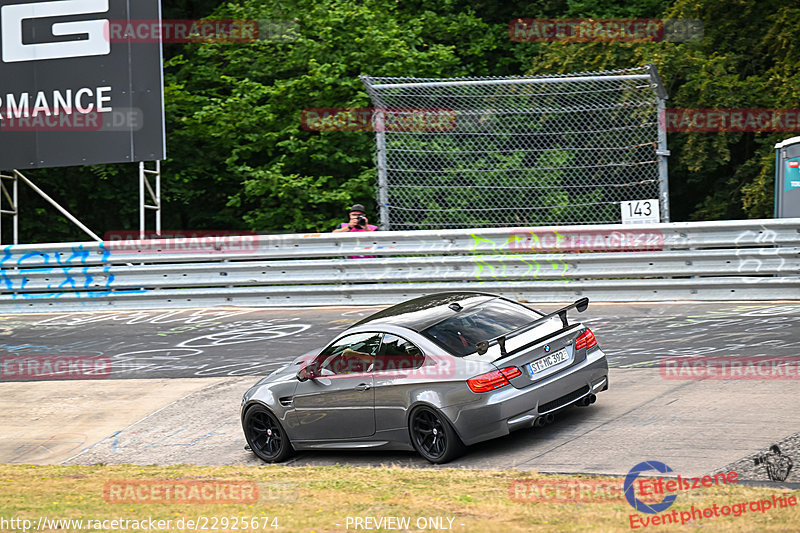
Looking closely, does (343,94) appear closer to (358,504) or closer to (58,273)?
(58,273)

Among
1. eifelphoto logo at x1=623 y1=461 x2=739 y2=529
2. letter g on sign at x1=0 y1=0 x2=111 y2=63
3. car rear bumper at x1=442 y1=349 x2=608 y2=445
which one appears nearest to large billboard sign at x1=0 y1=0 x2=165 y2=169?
letter g on sign at x1=0 y1=0 x2=111 y2=63

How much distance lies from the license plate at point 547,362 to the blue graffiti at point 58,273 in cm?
1081

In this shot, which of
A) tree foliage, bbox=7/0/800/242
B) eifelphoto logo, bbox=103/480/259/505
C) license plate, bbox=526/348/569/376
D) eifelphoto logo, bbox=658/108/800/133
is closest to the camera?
eifelphoto logo, bbox=103/480/259/505

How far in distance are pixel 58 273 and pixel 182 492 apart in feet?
38.1

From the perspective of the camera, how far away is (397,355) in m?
8.95

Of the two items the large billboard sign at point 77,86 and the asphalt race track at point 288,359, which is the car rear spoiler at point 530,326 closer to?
the asphalt race track at point 288,359

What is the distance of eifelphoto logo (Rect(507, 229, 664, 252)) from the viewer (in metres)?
14.7

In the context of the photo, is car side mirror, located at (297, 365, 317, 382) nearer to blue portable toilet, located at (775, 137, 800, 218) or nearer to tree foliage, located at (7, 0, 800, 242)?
blue portable toilet, located at (775, 137, 800, 218)

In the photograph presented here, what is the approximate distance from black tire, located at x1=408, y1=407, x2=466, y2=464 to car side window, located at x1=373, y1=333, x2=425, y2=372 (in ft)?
1.35

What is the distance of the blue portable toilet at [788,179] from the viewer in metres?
17.9

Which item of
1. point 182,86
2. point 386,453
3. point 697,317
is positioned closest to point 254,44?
point 182,86

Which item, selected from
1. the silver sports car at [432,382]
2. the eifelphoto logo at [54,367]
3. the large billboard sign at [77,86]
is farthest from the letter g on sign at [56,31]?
the silver sports car at [432,382]

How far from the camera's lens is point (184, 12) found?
28.8 meters

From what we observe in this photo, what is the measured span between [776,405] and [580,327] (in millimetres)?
1788
